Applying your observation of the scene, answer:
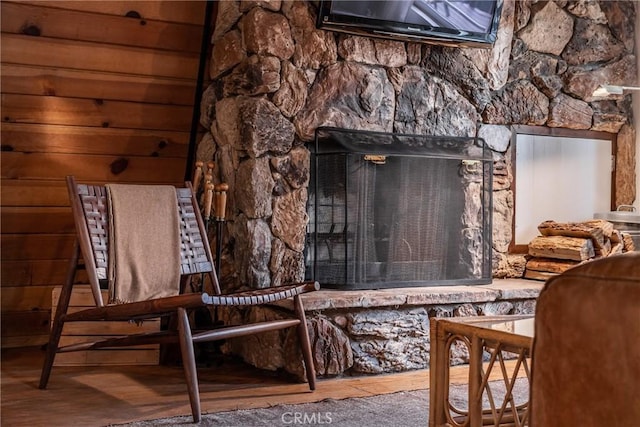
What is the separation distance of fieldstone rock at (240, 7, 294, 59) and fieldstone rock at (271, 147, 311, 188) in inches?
17.2

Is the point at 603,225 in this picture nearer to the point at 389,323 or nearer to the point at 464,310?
the point at 464,310

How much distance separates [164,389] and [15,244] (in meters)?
1.18

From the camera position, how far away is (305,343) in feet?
9.37

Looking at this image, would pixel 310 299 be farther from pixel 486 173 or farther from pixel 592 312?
pixel 592 312

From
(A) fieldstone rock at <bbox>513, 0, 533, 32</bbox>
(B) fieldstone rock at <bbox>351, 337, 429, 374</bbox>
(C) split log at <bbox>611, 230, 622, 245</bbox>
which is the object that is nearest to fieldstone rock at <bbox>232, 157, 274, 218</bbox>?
(B) fieldstone rock at <bbox>351, 337, 429, 374</bbox>

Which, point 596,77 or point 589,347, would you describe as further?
point 596,77

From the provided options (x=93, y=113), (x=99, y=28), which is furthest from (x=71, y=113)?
(x=99, y=28)

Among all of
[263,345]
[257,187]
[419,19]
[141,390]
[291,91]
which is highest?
[419,19]

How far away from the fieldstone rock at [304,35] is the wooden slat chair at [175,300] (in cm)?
80

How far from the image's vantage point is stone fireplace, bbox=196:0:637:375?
324 cm

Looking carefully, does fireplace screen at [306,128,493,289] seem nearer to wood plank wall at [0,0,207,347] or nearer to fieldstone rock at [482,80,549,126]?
fieldstone rock at [482,80,549,126]

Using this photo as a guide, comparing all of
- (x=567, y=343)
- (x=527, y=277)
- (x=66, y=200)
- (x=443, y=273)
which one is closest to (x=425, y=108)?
(x=443, y=273)

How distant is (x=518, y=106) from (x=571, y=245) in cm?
79

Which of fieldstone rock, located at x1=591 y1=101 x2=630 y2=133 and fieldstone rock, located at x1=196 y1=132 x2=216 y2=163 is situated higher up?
fieldstone rock, located at x1=591 y1=101 x2=630 y2=133
